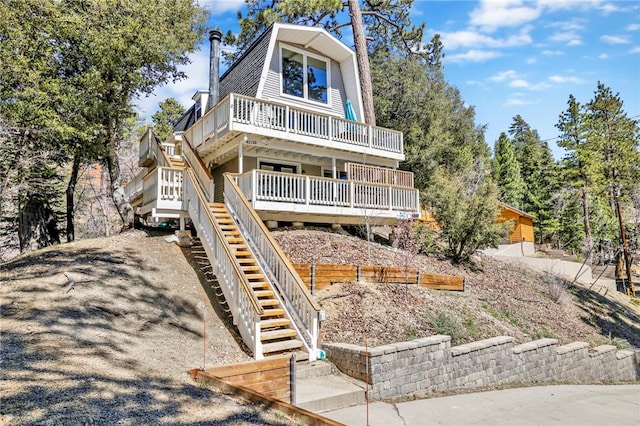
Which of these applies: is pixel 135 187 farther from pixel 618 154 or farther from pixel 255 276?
pixel 618 154

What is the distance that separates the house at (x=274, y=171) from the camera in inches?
305

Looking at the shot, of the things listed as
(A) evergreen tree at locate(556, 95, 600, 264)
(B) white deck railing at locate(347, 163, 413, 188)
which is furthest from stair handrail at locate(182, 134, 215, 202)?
(A) evergreen tree at locate(556, 95, 600, 264)

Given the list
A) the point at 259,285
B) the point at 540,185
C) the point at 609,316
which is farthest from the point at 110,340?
the point at 540,185

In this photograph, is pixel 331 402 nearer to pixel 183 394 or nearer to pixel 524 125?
pixel 183 394

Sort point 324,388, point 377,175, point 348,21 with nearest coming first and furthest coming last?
1. point 324,388
2. point 377,175
3. point 348,21

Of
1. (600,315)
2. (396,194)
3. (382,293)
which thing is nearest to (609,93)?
(600,315)

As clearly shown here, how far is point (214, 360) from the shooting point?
20.9ft

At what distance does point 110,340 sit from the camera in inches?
229

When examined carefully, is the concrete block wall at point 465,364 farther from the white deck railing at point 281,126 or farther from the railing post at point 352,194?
the white deck railing at point 281,126

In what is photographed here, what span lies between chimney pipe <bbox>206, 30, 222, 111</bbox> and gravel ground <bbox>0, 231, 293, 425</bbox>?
23.7ft

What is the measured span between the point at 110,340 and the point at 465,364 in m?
6.17

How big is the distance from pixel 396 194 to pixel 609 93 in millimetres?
18444

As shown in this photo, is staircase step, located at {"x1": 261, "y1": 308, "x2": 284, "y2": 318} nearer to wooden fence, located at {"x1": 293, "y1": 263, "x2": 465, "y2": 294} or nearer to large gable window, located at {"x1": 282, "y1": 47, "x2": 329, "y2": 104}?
wooden fence, located at {"x1": 293, "y1": 263, "x2": 465, "y2": 294}

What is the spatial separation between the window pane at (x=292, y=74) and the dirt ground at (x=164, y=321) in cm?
606
